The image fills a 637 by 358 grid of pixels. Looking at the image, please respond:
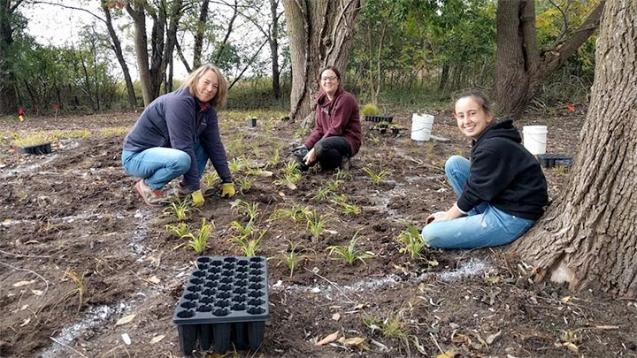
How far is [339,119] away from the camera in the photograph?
4488 mm

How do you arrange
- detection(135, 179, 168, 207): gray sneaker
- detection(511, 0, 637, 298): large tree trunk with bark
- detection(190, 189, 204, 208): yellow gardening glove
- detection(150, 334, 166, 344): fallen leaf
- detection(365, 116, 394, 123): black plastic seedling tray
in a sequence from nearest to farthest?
1. detection(150, 334, 166, 344): fallen leaf
2. detection(511, 0, 637, 298): large tree trunk with bark
3. detection(190, 189, 204, 208): yellow gardening glove
4. detection(135, 179, 168, 207): gray sneaker
5. detection(365, 116, 394, 123): black plastic seedling tray

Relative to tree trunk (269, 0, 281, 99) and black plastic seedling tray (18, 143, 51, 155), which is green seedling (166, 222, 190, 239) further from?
tree trunk (269, 0, 281, 99)

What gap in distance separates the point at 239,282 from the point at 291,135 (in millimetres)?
4444

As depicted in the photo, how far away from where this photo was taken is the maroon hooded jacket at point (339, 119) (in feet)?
14.6

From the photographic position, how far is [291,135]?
21.3ft

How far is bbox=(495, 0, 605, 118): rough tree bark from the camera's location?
338 inches

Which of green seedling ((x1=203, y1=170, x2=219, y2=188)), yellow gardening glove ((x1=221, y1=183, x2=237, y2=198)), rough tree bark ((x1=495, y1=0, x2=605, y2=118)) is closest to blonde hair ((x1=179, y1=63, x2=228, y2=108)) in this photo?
yellow gardening glove ((x1=221, y1=183, x2=237, y2=198))

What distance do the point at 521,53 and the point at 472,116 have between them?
7.18 m

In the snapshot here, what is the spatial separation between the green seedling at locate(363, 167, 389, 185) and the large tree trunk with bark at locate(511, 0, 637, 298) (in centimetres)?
204

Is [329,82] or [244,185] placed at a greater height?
[329,82]

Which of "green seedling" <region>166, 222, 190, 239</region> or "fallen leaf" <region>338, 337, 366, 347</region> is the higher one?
"green seedling" <region>166, 222, 190, 239</region>

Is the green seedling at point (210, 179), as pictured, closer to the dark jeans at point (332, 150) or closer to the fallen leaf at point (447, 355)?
the dark jeans at point (332, 150)

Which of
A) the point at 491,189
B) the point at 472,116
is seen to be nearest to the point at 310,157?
the point at 472,116

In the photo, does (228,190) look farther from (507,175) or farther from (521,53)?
(521,53)
